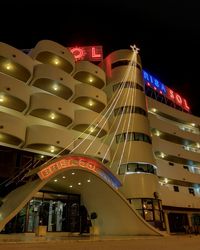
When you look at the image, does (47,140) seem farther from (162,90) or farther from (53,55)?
(162,90)

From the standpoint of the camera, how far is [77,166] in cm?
1508

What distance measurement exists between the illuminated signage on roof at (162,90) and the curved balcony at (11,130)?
22.6 meters

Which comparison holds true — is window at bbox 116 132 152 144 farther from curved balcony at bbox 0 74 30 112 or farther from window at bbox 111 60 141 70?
curved balcony at bbox 0 74 30 112

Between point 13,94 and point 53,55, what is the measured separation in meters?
7.64

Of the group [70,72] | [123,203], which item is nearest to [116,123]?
[70,72]

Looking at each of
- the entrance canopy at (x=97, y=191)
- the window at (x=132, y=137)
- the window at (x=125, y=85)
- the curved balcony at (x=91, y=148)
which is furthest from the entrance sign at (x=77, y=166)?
the window at (x=125, y=85)

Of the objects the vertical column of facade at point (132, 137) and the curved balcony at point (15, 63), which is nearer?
the curved balcony at point (15, 63)

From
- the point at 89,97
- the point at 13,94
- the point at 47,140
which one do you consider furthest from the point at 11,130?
the point at 89,97

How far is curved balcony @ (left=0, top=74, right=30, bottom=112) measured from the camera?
73.1ft

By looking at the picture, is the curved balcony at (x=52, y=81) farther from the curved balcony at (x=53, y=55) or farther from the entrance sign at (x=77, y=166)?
the entrance sign at (x=77, y=166)

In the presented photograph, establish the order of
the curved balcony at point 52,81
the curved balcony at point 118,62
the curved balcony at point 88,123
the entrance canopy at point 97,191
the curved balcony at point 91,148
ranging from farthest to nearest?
the curved balcony at point 118,62
the curved balcony at point 88,123
the curved balcony at point 52,81
the curved balcony at point 91,148
the entrance canopy at point 97,191

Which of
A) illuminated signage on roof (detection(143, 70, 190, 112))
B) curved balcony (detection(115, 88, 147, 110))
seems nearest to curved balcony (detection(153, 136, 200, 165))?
curved balcony (detection(115, 88, 147, 110))

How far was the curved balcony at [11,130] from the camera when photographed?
68.1 feet

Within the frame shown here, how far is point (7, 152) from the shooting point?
71.8 ft
